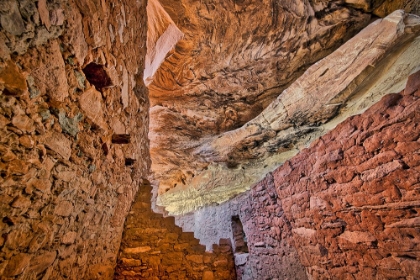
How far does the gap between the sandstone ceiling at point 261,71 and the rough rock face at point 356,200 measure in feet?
13.4

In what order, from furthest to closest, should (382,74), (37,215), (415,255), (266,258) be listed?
(382,74) → (266,258) → (415,255) → (37,215)

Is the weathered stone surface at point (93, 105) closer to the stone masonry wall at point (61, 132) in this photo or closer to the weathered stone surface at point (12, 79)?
the stone masonry wall at point (61, 132)

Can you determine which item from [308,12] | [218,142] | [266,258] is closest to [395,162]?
[266,258]

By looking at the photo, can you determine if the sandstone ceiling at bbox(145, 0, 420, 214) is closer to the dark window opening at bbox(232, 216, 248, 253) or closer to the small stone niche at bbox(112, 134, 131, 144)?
the dark window opening at bbox(232, 216, 248, 253)

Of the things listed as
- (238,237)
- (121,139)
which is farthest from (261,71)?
(121,139)

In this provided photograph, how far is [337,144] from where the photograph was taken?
88.3 inches

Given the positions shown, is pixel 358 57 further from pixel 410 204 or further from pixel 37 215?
pixel 37 215

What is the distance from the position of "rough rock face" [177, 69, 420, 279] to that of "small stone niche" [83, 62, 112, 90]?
2346mm

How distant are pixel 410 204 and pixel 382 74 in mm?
5163

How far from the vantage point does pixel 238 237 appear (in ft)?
16.2

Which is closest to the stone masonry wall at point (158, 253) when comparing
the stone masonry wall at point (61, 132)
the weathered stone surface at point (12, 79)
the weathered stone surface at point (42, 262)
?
the stone masonry wall at point (61, 132)

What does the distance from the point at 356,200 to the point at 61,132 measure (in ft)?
8.29

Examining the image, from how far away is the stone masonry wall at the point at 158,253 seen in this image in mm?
2732

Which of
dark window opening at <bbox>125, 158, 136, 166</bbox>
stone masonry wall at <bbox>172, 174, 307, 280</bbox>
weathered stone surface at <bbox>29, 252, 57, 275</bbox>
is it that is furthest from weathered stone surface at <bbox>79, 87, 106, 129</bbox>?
stone masonry wall at <bbox>172, 174, 307, 280</bbox>
